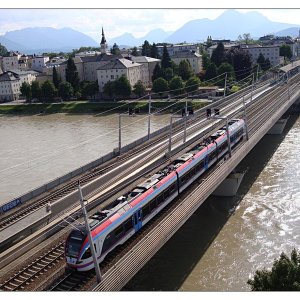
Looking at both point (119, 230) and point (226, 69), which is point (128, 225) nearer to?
point (119, 230)

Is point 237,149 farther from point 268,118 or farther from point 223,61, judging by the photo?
point 223,61

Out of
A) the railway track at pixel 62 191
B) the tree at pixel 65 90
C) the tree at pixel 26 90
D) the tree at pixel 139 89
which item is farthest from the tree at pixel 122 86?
the railway track at pixel 62 191

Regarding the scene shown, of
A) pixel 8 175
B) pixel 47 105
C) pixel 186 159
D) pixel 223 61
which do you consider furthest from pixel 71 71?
pixel 186 159

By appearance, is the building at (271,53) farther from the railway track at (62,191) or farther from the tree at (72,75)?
the railway track at (62,191)

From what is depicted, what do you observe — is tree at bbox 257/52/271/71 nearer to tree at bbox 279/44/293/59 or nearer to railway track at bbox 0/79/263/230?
tree at bbox 279/44/293/59

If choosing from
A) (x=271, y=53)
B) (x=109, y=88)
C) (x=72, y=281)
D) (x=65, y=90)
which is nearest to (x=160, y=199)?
(x=72, y=281)

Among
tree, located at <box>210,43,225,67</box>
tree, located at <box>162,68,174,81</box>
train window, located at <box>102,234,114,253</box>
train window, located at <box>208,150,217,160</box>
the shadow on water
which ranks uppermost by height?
train window, located at <box>102,234,114,253</box>

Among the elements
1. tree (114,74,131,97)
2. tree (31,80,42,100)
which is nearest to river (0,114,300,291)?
tree (114,74,131,97)
